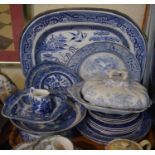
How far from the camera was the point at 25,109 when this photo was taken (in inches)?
23.4

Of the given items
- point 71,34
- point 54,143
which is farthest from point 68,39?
point 54,143

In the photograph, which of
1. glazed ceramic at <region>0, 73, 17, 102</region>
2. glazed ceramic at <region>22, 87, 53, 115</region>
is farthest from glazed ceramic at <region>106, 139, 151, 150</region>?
glazed ceramic at <region>0, 73, 17, 102</region>

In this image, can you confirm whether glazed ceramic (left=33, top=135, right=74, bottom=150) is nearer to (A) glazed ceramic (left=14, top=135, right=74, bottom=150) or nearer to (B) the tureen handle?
(A) glazed ceramic (left=14, top=135, right=74, bottom=150)

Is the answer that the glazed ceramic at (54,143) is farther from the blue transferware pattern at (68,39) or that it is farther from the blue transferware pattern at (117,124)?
the blue transferware pattern at (68,39)

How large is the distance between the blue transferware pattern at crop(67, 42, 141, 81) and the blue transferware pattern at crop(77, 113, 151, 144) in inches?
4.7

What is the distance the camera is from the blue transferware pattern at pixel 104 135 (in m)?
0.57

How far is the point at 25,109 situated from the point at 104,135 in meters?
0.19

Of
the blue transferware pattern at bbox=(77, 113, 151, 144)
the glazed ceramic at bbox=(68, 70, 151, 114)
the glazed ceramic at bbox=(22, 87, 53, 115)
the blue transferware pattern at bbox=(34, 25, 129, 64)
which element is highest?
the blue transferware pattern at bbox=(34, 25, 129, 64)

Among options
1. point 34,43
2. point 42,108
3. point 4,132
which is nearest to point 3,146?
point 4,132

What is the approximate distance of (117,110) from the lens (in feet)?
1.71

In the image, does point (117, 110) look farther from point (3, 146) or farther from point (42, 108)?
point (3, 146)

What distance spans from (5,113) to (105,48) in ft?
0.93

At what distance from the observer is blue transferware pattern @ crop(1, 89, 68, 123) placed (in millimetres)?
560

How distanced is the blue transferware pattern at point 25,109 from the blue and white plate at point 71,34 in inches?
3.6
